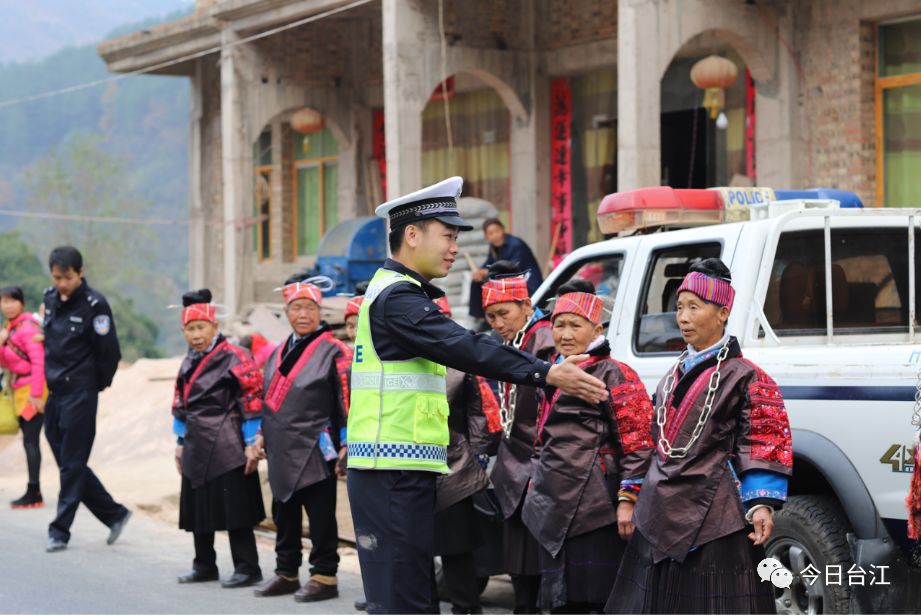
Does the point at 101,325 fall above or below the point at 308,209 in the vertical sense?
below

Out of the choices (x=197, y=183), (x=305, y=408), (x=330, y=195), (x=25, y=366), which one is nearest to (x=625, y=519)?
(x=305, y=408)

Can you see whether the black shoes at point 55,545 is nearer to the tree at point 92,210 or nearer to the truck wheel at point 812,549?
the truck wheel at point 812,549

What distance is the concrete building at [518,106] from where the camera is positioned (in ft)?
47.0

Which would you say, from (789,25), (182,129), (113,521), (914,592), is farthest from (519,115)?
(182,129)

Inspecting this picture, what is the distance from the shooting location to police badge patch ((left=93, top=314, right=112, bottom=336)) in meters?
10.5

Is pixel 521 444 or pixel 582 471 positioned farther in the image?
pixel 521 444

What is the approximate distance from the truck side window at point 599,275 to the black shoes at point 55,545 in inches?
167

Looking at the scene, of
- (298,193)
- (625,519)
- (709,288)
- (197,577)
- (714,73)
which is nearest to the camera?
(709,288)

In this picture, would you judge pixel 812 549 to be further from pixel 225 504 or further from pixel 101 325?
pixel 101 325

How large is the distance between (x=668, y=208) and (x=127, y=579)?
4205 millimetres

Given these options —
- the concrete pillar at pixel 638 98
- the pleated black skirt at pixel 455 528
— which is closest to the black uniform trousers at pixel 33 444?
the concrete pillar at pixel 638 98

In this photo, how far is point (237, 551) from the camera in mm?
9148

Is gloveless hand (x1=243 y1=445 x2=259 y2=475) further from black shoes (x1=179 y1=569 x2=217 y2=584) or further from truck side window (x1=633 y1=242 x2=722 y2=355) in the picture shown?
truck side window (x1=633 y1=242 x2=722 y2=355)

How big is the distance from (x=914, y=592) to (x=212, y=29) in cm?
1750
